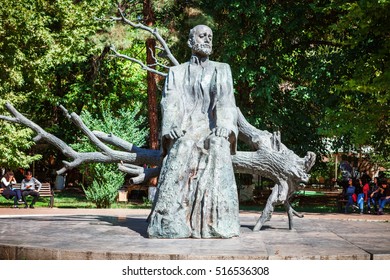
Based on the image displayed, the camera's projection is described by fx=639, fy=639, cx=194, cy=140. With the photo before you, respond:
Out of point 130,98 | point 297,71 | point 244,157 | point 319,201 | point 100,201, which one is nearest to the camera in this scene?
point 244,157

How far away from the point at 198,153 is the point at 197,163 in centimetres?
18

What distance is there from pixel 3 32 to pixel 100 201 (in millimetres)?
Result: 7534

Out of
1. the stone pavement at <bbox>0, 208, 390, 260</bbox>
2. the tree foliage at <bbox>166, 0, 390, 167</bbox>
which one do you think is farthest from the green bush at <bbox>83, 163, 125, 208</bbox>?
the stone pavement at <bbox>0, 208, 390, 260</bbox>

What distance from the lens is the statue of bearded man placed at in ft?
31.9

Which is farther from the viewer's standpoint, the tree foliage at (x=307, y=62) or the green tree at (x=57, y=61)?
the green tree at (x=57, y=61)

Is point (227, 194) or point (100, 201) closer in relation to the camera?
point (227, 194)

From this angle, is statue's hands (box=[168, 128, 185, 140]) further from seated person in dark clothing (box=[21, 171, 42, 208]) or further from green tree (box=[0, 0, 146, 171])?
seated person in dark clothing (box=[21, 171, 42, 208])

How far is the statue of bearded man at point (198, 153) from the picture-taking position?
9727 millimetres

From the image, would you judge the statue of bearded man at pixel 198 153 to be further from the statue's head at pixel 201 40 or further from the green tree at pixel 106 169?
the green tree at pixel 106 169

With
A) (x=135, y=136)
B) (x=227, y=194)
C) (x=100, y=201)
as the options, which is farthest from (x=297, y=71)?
(x=227, y=194)

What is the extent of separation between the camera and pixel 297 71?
26328 millimetres

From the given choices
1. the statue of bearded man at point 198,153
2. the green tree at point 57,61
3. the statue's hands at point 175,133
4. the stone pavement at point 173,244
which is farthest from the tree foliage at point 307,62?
the statue's hands at point 175,133

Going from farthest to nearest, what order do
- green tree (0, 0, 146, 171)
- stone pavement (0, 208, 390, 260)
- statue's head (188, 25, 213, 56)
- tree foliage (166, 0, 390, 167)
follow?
green tree (0, 0, 146, 171)
tree foliage (166, 0, 390, 167)
statue's head (188, 25, 213, 56)
stone pavement (0, 208, 390, 260)
